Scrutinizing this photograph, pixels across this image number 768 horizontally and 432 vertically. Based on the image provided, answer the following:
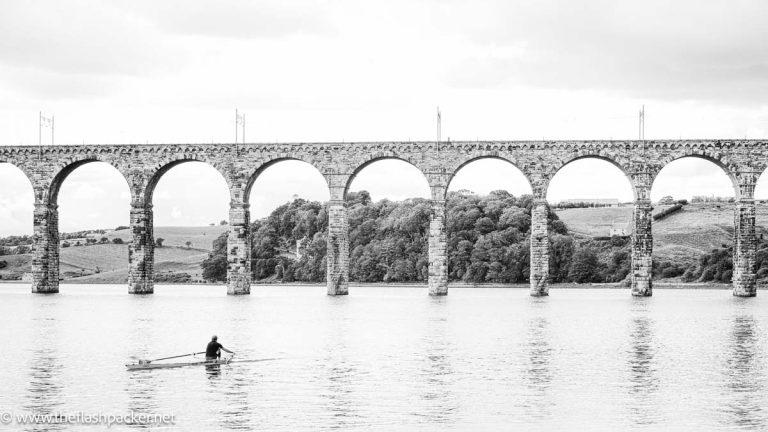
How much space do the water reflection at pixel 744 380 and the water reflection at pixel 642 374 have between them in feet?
6.16

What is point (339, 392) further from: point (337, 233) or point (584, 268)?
point (584, 268)

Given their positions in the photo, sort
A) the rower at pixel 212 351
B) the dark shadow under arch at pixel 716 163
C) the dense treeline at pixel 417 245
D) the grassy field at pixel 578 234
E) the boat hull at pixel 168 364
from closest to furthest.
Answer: the boat hull at pixel 168 364 < the rower at pixel 212 351 < the dark shadow under arch at pixel 716 163 < the dense treeline at pixel 417 245 < the grassy field at pixel 578 234

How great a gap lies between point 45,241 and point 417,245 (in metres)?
38.5

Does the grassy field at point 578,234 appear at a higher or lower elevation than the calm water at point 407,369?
higher

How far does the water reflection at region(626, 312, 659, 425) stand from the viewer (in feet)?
90.6

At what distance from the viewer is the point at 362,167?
78000 millimetres

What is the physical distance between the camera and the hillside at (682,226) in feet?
370

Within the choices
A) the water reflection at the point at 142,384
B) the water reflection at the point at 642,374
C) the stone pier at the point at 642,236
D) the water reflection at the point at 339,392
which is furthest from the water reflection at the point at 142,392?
the stone pier at the point at 642,236

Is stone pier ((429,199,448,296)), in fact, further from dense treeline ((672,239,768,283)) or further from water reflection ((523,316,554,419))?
dense treeline ((672,239,768,283))

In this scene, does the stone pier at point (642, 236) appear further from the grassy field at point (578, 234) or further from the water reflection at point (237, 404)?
the water reflection at point (237, 404)

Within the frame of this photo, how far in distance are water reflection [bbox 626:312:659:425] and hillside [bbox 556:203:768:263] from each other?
2465 inches

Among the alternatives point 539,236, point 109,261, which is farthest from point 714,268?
point 109,261

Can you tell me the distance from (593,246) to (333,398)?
8428 cm

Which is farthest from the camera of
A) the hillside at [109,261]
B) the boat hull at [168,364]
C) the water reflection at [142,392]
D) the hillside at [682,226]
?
the hillside at [109,261]
